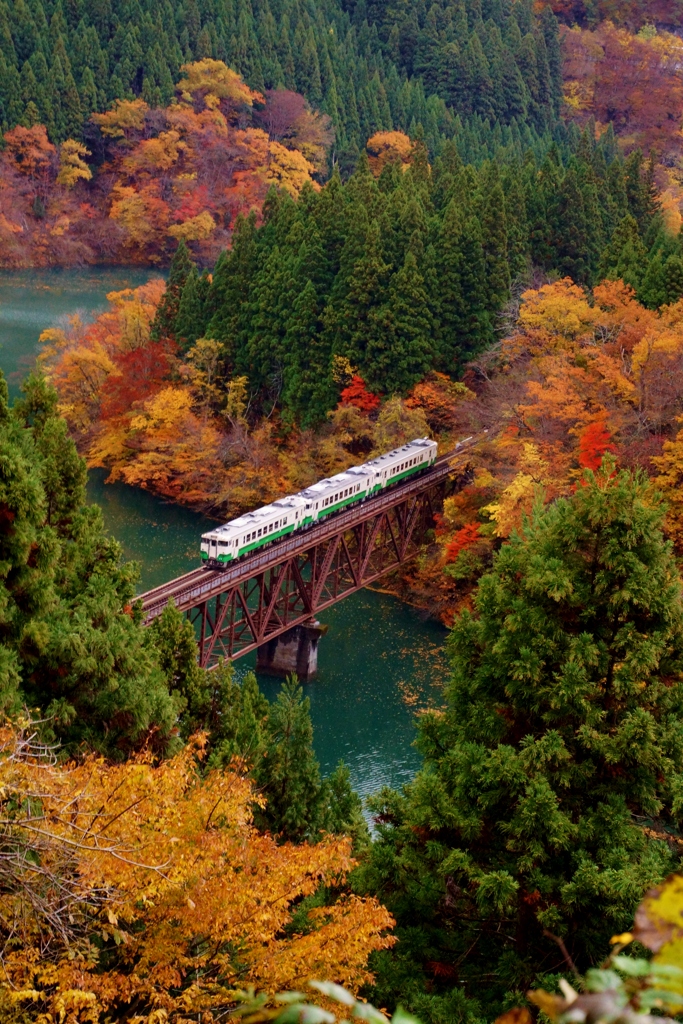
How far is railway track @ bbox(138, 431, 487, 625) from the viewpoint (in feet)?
86.0

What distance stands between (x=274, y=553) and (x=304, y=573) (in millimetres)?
10074

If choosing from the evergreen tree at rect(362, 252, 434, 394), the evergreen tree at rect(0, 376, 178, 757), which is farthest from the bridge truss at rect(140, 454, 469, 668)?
the evergreen tree at rect(0, 376, 178, 757)

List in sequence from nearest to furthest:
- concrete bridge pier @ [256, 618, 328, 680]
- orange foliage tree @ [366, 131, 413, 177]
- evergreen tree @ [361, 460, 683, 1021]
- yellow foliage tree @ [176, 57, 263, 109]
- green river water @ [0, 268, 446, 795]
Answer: evergreen tree @ [361, 460, 683, 1021] < green river water @ [0, 268, 446, 795] < concrete bridge pier @ [256, 618, 328, 680] < orange foliage tree @ [366, 131, 413, 177] < yellow foliage tree @ [176, 57, 263, 109]

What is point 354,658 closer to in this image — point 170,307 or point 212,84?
point 170,307

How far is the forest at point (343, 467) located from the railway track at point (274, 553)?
125 centimetres

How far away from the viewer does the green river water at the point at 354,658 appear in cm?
2728

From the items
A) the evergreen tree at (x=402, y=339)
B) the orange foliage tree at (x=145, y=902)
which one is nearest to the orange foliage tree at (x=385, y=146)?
the evergreen tree at (x=402, y=339)

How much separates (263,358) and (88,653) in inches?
1169

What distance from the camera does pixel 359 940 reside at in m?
10.5

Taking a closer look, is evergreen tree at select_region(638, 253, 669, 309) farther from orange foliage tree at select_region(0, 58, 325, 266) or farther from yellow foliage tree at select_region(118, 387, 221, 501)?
orange foliage tree at select_region(0, 58, 325, 266)

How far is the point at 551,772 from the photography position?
1206 cm

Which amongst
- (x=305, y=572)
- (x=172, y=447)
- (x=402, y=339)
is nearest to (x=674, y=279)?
(x=402, y=339)

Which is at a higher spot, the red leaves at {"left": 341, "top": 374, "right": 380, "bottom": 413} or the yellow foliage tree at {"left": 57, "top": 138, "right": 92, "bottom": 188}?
the red leaves at {"left": 341, "top": 374, "right": 380, "bottom": 413}

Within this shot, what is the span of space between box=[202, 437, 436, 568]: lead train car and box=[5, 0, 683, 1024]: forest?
1.78 meters
